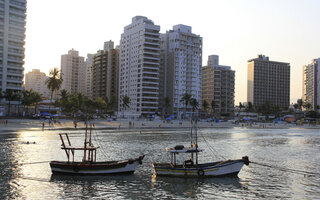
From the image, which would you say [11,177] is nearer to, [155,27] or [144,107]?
[144,107]

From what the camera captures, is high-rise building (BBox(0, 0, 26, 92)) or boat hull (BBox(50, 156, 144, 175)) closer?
boat hull (BBox(50, 156, 144, 175))

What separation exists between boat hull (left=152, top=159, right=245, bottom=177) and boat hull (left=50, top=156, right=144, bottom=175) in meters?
2.90

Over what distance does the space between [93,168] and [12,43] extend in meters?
135

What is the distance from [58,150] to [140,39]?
153 metres

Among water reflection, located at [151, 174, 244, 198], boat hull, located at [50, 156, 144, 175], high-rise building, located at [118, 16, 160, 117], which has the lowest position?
water reflection, located at [151, 174, 244, 198]

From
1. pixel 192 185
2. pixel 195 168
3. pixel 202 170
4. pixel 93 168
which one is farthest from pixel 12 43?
pixel 192 185

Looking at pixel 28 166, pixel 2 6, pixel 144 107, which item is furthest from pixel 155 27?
pixel 28 166

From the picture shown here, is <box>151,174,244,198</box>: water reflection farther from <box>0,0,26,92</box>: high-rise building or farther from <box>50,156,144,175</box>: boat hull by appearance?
<box>0,0,26,92</box>: high-rise building

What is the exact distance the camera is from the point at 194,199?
83.3 feet

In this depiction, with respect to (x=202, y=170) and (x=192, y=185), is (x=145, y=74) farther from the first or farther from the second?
(x=192, y=185)

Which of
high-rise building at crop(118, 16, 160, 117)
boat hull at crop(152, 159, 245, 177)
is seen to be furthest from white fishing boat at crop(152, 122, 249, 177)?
high-rise building at crop(118, 16, 160, 117)

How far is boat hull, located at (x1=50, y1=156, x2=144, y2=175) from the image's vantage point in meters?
32.5

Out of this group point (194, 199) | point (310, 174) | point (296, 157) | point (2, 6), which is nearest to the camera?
point (194, 199)

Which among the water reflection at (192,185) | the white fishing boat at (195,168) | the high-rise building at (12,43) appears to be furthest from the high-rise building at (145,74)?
the water reflection at (192,185)
